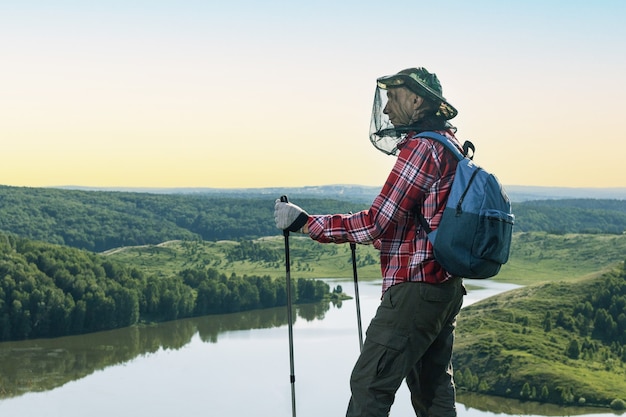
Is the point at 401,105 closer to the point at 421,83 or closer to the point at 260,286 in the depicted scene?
the point at 421,83

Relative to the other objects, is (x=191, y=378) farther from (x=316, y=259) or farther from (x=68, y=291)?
(x=316, y=259)

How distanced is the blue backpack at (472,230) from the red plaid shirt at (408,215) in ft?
0.27

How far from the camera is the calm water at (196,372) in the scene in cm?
7056

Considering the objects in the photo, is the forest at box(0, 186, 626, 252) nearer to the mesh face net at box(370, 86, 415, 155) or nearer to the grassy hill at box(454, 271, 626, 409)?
the grassy hill at box(454, 271, 626, 409)

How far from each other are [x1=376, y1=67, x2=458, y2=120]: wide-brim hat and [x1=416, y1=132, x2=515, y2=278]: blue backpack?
503 mm

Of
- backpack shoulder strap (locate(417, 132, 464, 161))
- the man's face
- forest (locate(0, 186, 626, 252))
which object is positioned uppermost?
the man's face

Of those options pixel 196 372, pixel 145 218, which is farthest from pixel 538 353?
pixel 145 218

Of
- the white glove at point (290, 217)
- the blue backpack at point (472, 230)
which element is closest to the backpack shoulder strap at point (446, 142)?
the blue backpack at point (472, 230)

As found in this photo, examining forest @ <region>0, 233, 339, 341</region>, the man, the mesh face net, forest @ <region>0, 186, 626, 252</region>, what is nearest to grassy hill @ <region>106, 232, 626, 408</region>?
forest @ <region>0, 186, 626, 252</region>

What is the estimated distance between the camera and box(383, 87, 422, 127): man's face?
169 inches

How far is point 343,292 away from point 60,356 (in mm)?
45298

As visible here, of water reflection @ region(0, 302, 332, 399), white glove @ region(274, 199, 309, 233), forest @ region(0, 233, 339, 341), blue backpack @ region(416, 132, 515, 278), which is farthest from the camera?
forest @ region(0, 233, 339, 341)

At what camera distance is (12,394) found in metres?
73.9

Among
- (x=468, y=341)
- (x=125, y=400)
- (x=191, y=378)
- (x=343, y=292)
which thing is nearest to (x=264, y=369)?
(x=191, y=378)
